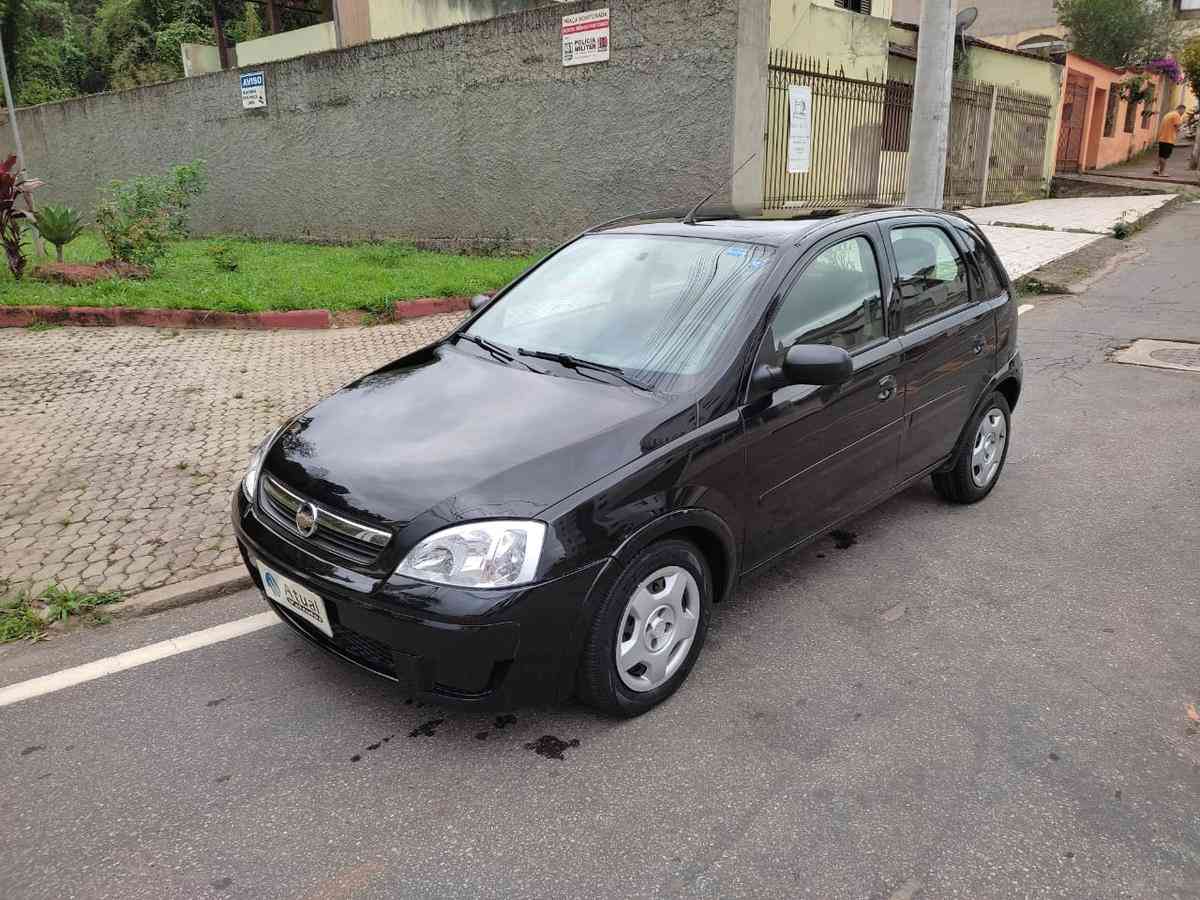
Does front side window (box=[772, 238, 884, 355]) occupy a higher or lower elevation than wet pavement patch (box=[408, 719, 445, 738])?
higher

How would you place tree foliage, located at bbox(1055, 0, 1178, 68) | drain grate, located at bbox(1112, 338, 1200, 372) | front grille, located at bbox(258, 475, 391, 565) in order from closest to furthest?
front grille, located at bbox(258, 475, 391, 565)
drain grate, located at bbox(1112, 338, 1200, 372)
tree foliage, located at bbox(1055, 0, 1178, 68)

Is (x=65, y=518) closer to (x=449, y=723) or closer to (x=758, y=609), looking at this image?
(x=449, y=723)

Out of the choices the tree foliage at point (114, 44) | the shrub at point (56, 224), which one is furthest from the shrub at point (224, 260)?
the tree foliage at point (114, 44)

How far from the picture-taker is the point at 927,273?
14.0 ft

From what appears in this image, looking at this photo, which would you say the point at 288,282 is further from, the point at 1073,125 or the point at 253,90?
the point at 1073,125

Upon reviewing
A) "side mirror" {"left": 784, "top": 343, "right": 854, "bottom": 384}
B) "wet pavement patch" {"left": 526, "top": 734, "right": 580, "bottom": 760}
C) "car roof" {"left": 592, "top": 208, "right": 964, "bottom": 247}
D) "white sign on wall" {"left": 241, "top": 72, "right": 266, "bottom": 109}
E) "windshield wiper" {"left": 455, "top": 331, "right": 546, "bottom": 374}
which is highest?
"white sign on wall" {"left": 241, "top": 72, "right": 266, "bottom": 109}

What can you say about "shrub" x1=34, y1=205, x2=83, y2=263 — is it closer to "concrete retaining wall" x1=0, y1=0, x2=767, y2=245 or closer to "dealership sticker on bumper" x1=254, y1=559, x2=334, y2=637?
"concrete retaining wall" x1=0, y1=0, x2=767, y2=245

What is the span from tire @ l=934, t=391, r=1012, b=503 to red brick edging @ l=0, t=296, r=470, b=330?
548cm

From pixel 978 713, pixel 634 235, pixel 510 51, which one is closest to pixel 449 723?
pixel 978 713

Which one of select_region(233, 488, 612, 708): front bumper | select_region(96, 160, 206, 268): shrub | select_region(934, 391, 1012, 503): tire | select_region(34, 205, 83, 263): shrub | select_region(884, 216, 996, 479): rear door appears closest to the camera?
select_region(233, 488, 612, 708): front bumper

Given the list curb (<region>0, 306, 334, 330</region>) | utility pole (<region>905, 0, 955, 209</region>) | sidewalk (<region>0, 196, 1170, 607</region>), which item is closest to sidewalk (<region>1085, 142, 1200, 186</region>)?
A: utility pole (<region>905, 0, 955, 209</region>)

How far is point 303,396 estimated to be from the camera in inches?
263

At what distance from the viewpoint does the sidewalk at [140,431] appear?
167 inches

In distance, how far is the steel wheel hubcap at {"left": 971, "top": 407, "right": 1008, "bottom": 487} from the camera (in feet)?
15.6
